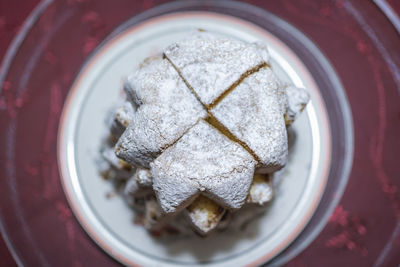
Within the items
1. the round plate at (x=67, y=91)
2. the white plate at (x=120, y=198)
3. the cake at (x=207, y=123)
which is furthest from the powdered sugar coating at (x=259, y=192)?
the round plate at (x=67, y=91)

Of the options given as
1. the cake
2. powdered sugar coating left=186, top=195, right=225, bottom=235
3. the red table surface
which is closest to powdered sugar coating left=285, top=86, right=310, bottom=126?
the cake

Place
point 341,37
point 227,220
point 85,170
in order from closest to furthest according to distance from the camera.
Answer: point 227,220, point 85,170, point 341,37

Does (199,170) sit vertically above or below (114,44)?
below

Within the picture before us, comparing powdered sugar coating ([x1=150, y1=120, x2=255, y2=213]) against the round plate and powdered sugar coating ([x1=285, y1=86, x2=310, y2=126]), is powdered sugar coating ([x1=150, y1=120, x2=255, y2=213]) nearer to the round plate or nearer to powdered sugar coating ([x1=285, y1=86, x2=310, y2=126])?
powdered sugar coating ([x1=285, y1=86, x2=310, y2=126])

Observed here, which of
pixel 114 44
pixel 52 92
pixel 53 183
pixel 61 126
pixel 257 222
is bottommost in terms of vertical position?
pixel 257 222

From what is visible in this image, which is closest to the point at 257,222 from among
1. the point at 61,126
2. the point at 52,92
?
the point at 61,126

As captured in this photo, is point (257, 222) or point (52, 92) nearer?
point (257, 222)

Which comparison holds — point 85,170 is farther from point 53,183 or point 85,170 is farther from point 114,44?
point 114,44
